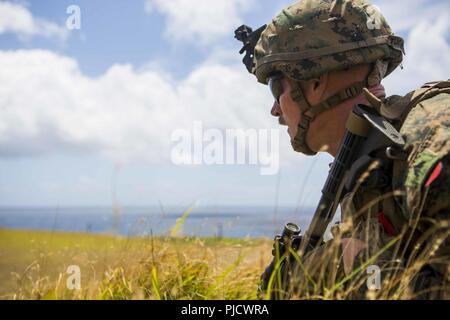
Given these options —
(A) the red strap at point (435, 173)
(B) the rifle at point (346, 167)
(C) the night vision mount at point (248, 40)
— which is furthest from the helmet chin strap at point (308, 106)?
(A) the red strap at point (435, 173)

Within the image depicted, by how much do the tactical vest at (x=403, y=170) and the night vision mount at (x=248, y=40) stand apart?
1.74 metres

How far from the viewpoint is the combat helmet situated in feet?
12.6

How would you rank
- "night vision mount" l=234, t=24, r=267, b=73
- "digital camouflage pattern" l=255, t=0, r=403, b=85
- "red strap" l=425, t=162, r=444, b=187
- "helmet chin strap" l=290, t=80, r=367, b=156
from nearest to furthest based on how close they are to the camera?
1. "red strap" l=425, t=162, r=444, b=187
2. "helmet chin strap" l=290, t=80, r=367, b=156
3. "digital camouflage pattern" l=255, t=0, r=403, b=85
4. "night vision mount" l=234, t=24, r=267, b=73

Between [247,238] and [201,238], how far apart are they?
70cm

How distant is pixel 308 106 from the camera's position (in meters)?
3.90

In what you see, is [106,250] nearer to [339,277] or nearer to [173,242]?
[173,242]

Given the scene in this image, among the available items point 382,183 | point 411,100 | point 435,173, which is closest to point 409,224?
point 435,173

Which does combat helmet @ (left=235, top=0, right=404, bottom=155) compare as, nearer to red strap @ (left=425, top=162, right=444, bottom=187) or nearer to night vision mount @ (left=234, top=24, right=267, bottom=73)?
night vision mount @ (left=234, top=24, right=267, bottom=73)

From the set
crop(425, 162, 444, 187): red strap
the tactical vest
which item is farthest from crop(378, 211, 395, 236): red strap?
crop(425, 162, 444, 187): red strap

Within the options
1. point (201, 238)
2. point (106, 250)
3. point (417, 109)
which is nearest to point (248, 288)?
point (201, 238)

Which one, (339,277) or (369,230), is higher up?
(369,230)

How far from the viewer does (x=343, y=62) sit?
3.82 m

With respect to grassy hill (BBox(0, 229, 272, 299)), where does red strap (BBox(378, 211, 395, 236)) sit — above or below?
above

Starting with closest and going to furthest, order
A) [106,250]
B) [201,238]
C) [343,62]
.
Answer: [343,62], [106,250], [201,238]
